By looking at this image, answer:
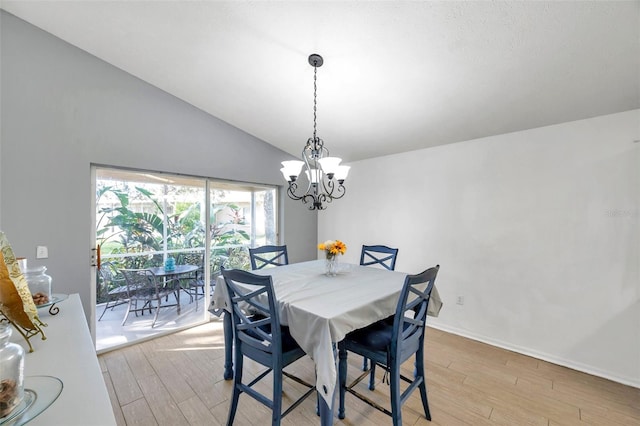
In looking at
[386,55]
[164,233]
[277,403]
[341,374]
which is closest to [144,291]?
[164,233]

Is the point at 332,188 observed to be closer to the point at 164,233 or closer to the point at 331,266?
the point at 331,266

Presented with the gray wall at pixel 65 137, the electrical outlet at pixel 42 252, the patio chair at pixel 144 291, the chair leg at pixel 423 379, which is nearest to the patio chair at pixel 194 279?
the patio chair at pixel 144 291

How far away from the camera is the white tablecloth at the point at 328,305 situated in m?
1.48

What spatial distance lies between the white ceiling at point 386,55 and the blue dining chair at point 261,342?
1793 mm

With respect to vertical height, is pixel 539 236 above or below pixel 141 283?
above

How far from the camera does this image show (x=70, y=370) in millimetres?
983

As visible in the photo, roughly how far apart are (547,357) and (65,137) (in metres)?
5.09

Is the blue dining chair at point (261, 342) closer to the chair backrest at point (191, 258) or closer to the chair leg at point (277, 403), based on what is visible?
Result: the chair leg at point (277, 403)

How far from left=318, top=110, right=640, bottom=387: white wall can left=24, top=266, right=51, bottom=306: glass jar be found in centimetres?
350

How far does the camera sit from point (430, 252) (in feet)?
11.6

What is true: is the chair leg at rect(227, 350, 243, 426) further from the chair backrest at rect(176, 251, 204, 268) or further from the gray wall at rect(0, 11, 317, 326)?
the chair backrest at rect(176, 251, 204, 268)

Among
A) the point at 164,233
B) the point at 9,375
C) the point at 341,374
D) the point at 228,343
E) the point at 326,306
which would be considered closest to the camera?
the point at 9,375

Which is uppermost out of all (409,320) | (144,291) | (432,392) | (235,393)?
(409,320)

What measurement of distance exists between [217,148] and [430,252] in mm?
3064
